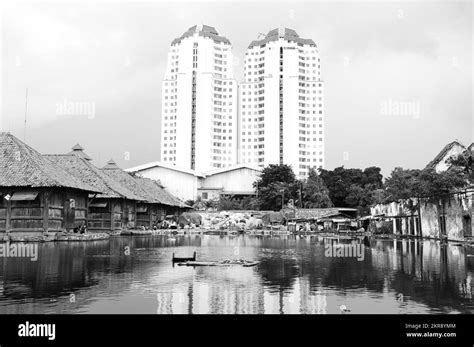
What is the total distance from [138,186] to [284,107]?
54.8 meters

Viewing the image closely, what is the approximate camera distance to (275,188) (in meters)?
66.8

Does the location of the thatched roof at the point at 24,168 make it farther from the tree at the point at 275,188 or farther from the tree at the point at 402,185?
the tree at the point at 275,188

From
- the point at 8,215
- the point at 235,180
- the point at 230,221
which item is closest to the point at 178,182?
the point at 235,180

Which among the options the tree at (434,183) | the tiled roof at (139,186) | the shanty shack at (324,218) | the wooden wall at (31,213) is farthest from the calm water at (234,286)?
the shanty shack at (324,218)

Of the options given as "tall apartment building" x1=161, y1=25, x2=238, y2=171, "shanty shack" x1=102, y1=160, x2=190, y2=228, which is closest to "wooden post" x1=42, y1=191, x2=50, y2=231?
"shanty shack" x1=102, y1=160, x2=190, y2=228

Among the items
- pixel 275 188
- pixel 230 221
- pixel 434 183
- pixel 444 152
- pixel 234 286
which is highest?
pixel 444 152

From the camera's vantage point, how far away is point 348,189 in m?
69.3

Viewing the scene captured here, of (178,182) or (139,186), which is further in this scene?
(178,182)

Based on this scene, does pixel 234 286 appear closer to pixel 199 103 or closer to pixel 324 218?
pixel 324 218

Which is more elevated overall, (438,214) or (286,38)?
(286,38)

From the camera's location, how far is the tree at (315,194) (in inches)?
2554

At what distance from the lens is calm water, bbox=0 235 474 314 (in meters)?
9.73

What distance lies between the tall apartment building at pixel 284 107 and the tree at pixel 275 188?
85.3 ft
